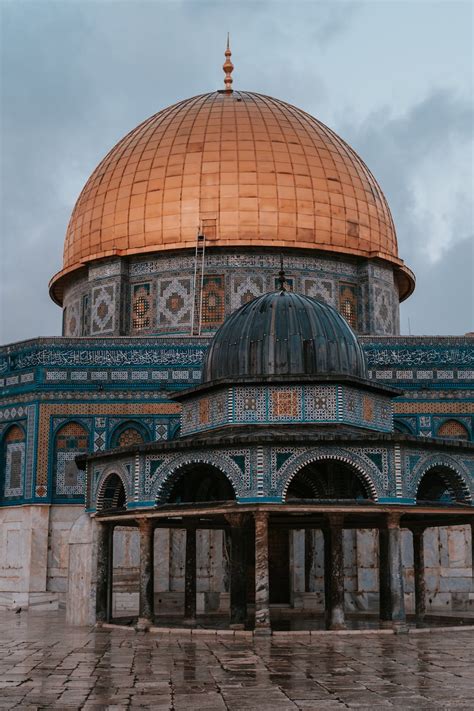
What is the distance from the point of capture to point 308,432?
664 inches

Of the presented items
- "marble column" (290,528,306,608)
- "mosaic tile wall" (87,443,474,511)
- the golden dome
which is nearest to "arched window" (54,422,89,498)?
"marble column" (290,528,306,608)

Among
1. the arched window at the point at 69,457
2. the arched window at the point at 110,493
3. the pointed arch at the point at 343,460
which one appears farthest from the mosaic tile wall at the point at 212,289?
the pointed arch at the point at 343,460

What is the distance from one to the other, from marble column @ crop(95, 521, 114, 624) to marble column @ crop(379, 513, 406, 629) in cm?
476

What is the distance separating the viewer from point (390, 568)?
16.3m

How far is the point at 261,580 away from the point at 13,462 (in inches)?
464

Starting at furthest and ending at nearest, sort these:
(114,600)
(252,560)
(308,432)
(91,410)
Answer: (91,410) < (114,600) < (252,560) < (308,432)

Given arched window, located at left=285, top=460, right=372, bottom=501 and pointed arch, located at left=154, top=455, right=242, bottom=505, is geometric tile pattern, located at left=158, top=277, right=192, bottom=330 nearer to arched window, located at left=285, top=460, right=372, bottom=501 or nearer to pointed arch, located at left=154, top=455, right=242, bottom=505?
arched window, located at left=285, top=460, right=372, bottom=501

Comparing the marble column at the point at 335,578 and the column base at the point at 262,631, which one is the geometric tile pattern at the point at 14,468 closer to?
the marble column at the point at 335,578

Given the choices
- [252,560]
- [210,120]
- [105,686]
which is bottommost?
[105,686]

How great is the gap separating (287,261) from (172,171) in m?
4.09

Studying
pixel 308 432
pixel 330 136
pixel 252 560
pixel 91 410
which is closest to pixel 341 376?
pixel 308 432

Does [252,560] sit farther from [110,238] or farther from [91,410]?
[110,238]

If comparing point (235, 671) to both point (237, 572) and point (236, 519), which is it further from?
point (237, 572)

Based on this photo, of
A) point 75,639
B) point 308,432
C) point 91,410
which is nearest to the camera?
point 75,639
